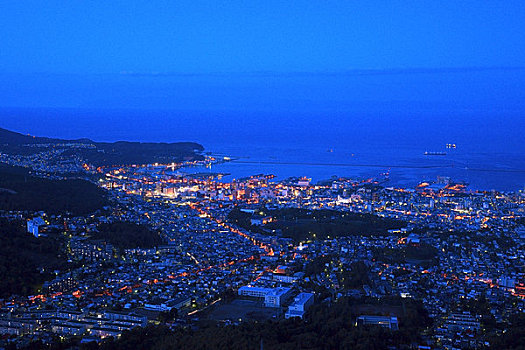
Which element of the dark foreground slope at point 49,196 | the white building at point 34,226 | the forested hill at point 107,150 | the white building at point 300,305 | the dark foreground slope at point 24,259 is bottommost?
the white building at point 300,305

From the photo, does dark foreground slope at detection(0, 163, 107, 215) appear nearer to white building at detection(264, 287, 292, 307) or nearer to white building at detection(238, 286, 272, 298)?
white building at detection(238, 286, 272, 298)

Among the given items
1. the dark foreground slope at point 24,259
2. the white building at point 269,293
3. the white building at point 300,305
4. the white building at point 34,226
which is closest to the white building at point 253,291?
the white building at point 269,293

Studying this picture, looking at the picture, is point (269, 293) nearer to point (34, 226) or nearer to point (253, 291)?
point (253, 291)

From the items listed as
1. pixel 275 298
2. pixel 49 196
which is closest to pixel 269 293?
pixel 275 298

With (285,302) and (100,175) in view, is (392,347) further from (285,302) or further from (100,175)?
(100,175)

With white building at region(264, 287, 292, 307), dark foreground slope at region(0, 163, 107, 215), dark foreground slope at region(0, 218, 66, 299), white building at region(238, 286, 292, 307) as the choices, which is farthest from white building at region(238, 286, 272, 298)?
dark foreground slope at region(0, 163, 107, 215)

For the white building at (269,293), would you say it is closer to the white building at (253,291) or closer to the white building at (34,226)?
the white building at (253,291)
